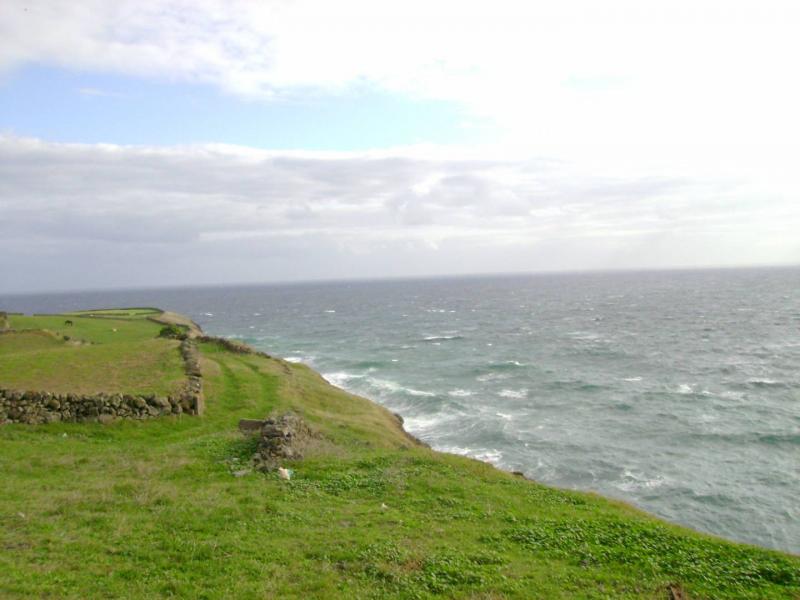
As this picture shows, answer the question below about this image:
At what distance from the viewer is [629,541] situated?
15250 millimetres

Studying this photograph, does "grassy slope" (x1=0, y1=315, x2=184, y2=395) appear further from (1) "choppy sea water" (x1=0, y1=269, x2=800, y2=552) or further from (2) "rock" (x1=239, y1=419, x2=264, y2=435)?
(1) "choppy sea water" (x1=0, y1=269, x2=800, y2=552)

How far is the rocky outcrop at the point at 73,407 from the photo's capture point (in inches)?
1017

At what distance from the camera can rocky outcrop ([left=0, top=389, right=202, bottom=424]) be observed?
84.7 ft

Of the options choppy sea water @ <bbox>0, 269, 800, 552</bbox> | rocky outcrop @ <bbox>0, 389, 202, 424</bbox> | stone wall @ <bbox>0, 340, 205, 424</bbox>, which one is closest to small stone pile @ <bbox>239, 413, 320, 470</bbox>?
stone wall @ <bbox>0, 340, 205, 424</bbox>

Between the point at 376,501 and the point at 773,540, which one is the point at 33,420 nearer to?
the point at 376,501

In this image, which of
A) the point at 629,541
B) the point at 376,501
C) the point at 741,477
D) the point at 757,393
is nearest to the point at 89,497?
the point at 376,501

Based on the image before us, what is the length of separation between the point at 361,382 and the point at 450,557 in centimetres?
4912

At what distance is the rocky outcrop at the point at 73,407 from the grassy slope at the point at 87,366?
188cm

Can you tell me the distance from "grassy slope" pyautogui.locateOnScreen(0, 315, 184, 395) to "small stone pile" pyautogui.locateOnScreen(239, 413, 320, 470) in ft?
30.1

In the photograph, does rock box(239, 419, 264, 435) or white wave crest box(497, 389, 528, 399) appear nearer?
rock box(239, 419, 264, 435)

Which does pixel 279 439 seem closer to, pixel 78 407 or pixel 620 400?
pixel 78 407

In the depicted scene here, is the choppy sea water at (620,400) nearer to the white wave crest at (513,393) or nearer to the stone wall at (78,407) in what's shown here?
the white wave crest at (513,393)

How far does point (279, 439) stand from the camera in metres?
22.2

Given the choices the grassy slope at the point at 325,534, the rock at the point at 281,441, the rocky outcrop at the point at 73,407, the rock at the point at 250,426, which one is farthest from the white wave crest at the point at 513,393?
the rocky outcrop at the point at 73,407
